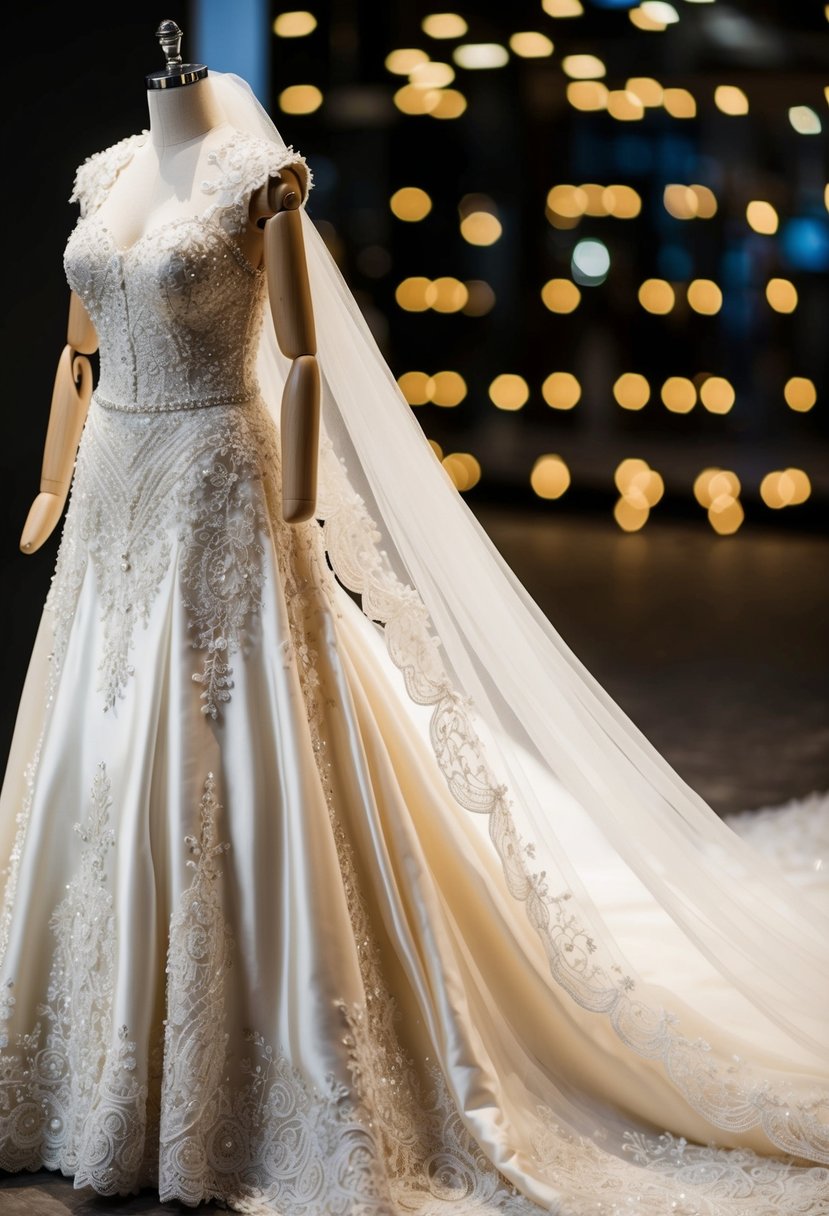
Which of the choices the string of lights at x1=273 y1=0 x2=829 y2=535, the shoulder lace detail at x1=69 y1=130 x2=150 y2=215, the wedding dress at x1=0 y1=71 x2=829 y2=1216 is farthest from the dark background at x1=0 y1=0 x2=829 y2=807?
the shoulder lace detail at x1=69 y1=130 x2=150 y2=215

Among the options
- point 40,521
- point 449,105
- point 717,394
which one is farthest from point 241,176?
point 717,394

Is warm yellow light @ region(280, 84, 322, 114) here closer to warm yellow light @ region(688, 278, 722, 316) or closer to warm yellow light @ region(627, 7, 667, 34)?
warm yellow light @ region(627, 7, 667, 34)

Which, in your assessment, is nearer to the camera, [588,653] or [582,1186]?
[582,1186]

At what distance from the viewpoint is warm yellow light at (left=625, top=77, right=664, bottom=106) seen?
8.53 metres

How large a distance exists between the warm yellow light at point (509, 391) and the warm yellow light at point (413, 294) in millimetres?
731

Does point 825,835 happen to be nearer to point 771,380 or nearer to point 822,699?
point 822,699

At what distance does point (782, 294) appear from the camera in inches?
340

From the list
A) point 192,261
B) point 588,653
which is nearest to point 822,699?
point 588,653

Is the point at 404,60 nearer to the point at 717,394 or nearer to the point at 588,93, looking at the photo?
the point at 588,93

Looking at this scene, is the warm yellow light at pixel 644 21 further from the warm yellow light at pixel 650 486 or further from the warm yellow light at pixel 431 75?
the warm yellow light at pixel 650 486

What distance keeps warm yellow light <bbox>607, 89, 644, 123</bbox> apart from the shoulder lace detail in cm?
642

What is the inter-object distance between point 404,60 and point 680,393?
275 centimetres

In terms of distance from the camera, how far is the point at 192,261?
8.45ft

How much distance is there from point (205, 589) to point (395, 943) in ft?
2.55
